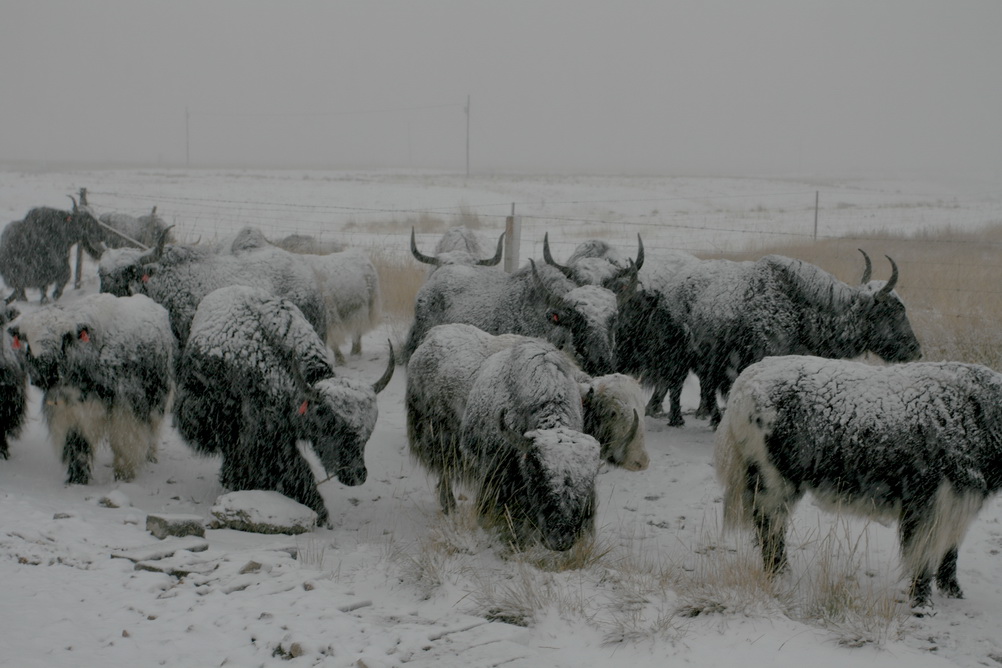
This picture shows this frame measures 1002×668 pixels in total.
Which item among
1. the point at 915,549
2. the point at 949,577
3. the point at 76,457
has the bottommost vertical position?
the point at 949,577

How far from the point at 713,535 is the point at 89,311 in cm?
468

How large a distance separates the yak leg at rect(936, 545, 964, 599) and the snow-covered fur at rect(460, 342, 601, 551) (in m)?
1.98

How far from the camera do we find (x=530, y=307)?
734cm

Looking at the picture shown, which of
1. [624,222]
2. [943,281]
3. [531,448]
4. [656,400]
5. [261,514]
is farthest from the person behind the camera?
[624,222]

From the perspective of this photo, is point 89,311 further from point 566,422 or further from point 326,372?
point 566,422

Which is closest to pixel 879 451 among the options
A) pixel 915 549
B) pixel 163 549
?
pixel 915 549

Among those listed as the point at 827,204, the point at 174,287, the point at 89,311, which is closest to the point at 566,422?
the point at 89,311

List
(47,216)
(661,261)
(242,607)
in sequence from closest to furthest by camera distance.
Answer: (242,607), (661,261), (47,216)

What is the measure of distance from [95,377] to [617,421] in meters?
3.72

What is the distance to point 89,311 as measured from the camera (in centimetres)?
615

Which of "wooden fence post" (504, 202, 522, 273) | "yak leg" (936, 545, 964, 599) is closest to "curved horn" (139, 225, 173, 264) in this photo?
"wooden fence post" (504, 202, 522, 273)

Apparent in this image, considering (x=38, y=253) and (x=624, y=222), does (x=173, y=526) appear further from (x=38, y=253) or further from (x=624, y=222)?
(x=624, y=222)

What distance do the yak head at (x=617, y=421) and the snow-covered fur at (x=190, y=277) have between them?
4.24m

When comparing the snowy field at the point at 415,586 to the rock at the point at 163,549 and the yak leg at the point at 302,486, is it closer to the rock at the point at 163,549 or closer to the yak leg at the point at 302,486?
the rock at the point at 163,549
